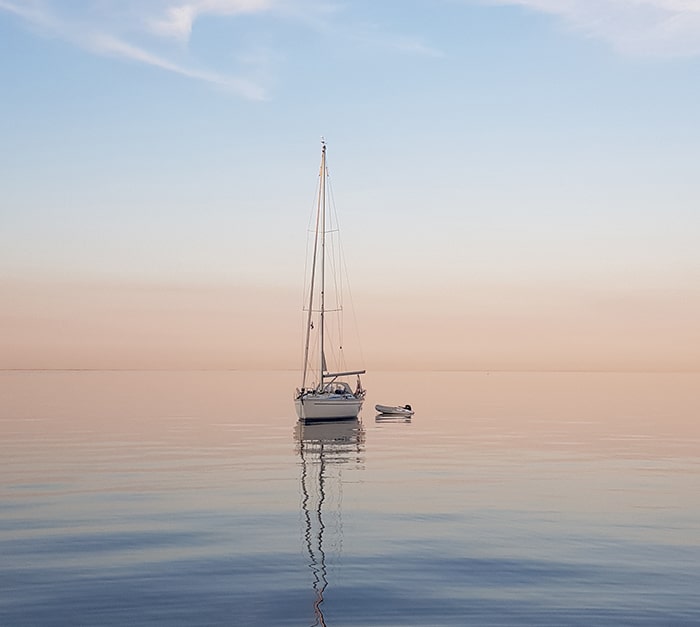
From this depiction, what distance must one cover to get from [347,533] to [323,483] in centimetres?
1337

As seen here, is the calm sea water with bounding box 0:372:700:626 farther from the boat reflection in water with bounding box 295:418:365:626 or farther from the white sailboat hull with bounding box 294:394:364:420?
the white sailboat hull with bounding box 294:394:364:420

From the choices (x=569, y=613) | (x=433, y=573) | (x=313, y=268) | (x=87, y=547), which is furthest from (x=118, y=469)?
(x=313, y=268)

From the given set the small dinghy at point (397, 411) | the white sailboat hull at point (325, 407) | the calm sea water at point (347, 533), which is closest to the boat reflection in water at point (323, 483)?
the calm sea water at point (347, 533)

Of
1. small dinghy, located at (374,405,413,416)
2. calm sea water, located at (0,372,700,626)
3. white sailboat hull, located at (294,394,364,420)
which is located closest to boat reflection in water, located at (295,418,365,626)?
calm sea water, located at (0,372,700,626)

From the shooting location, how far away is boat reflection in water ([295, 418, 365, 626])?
25266 mm

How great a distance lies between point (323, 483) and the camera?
141 ft

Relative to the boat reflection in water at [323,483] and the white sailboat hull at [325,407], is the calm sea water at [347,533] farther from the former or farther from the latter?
the white sailboat hull at [325,407]

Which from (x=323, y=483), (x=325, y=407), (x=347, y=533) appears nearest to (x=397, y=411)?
(x=325, y=407)

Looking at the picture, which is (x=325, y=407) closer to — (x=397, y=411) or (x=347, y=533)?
(x=397, y=411)

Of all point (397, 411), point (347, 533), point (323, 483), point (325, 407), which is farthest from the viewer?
point (397, 411)

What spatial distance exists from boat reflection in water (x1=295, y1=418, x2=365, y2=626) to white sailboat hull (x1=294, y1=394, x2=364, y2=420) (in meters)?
0.84

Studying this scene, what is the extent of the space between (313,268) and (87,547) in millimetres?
62533

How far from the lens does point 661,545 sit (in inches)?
1102

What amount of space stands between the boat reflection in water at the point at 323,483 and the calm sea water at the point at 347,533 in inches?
6.8
